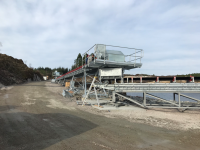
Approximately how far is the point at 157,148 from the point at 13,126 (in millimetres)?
5440

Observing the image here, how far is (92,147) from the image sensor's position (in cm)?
414

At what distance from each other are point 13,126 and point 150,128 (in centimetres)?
580

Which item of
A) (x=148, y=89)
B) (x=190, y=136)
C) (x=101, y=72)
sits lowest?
(x=190, y=136)

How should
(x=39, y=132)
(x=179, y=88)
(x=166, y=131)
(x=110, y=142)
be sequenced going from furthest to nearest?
(x=179, y=88)
(x=166, y=131)
(x=39, y=132)
(x=110, y=142)

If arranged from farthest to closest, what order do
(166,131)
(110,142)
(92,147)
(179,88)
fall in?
(179,88), (166,131), (110,142), (92,147)

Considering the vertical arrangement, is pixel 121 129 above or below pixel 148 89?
below

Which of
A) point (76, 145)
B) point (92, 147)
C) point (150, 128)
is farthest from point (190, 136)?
point (76, 145)

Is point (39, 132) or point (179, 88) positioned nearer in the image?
point (39, 132)

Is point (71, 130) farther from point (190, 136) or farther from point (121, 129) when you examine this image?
point (190, 136)

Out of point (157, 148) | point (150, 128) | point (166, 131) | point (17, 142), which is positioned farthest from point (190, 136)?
point (17, 142)

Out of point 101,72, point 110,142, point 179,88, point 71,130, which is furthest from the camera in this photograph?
point 101,72

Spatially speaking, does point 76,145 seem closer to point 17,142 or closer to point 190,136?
point 17,142

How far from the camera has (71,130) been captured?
5523 mm

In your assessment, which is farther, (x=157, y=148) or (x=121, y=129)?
(x=121, y=129)
